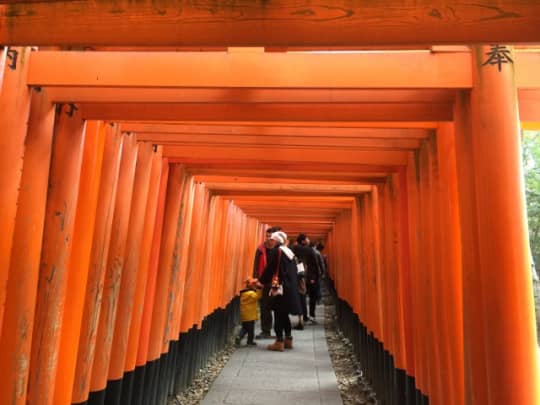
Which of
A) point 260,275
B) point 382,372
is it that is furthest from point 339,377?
point 260,275

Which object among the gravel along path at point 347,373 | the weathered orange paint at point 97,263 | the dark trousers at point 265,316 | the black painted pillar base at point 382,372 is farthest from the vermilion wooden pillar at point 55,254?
the dark trousers at point 265,316

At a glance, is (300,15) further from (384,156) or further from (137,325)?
(137,325)

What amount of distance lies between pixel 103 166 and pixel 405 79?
1783 mm

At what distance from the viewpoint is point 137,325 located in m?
3.51

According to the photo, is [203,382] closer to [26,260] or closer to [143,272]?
[143,272]

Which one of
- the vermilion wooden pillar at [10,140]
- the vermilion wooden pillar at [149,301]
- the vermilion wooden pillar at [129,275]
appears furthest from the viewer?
the vermilion wooden pillar at [149,301]

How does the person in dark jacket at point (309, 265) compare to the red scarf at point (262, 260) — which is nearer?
the red scarf at point (262, 260)

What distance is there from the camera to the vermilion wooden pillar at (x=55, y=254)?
236 centimetres

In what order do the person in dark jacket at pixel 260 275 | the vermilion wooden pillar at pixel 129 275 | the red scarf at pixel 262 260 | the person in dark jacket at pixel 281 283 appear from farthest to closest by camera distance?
the red scarf at pixel 262 260 < the person in dark jacket at pixel 260 275 < the person in dark jacket at pixel 281 283 < the vermilion wooden pillar at pixel 129 275

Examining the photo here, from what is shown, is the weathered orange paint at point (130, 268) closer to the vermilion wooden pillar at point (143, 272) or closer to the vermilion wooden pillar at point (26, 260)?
the vermilion wooden pillar at point (143, 272)

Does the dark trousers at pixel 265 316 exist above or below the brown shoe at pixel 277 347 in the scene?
above

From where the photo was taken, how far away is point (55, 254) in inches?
95.4

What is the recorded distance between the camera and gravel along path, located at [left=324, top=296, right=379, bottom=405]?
5074 mm

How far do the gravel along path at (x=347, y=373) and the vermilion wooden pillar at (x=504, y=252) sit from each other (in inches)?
132
